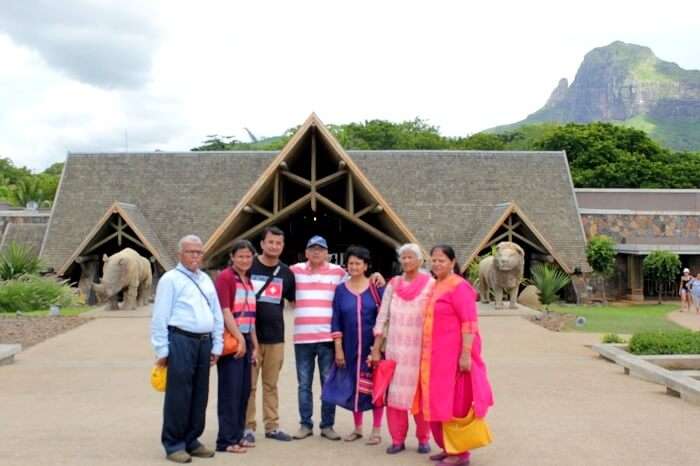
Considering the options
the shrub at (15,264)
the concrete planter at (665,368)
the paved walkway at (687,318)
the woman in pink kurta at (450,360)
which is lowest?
the concrete planter at (665,368)

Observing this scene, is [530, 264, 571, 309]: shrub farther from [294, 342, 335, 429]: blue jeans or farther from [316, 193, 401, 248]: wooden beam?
[294, 342, 335, 429]: blue jeans

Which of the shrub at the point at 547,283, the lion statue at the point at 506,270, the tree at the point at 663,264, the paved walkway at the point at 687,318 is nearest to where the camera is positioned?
the paved walkway at the point at 687,318

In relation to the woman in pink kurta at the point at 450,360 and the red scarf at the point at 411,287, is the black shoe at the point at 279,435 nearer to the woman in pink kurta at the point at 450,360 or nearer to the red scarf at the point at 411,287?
the woman in pink kurta at the point at 450,360

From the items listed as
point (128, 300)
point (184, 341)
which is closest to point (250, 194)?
point (128, 300)

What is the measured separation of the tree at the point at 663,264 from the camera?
24.7 meters

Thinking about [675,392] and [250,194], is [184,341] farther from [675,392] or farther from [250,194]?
[250,194]

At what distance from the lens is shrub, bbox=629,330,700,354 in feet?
34.8

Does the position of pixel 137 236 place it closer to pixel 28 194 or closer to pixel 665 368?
pixel 665 368

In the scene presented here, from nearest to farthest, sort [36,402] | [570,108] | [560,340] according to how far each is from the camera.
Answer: [36,402] → [560,340] → [570,108]

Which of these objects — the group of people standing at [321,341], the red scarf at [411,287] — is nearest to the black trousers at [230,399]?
the group of people standing at [321,341]

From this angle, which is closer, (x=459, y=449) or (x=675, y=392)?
(x=459, y=449)

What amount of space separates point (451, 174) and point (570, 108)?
126271 millimetres

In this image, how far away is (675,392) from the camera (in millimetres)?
8516

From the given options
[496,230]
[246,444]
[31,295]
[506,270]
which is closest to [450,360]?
[246,444]
